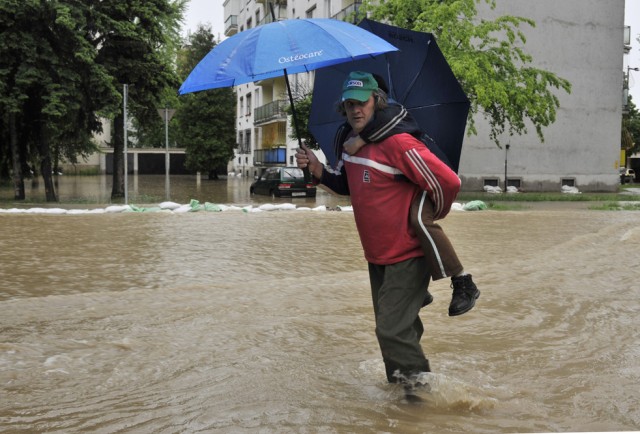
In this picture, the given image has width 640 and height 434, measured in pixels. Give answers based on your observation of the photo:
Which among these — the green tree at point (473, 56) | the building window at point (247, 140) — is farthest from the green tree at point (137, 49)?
the building window at point (247, 140)

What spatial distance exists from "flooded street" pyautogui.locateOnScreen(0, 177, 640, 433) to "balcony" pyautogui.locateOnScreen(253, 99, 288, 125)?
36656 millimetres

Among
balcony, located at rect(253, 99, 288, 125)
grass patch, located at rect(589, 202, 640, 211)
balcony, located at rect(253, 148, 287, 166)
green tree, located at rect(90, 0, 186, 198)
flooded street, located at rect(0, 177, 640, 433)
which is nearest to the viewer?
flooded street, located at rect(0, 177, 640, 433)

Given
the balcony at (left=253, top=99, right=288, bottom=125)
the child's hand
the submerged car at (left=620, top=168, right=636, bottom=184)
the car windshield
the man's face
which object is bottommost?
the submerged car at (left=620, top=168, right=636, bottom=184)

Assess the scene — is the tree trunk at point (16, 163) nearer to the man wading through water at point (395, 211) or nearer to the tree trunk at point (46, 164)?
the tree trunk at point (46, 164)

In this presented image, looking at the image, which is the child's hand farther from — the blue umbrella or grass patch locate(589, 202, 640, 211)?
grass patch locate(589, 202, 640, 211)

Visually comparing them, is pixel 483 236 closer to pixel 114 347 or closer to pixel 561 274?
pixel 561 274

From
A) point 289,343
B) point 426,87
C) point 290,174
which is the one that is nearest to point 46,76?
point 290,174

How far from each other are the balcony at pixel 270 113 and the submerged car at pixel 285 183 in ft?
54.5

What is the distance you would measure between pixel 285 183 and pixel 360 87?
24.8 m

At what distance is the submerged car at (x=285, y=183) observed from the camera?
93.2 ft

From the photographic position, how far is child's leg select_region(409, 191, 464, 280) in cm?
365

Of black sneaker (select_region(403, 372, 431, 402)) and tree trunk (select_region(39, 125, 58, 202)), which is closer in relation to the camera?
black sneaker (select_region(403, 372, 431, 402))

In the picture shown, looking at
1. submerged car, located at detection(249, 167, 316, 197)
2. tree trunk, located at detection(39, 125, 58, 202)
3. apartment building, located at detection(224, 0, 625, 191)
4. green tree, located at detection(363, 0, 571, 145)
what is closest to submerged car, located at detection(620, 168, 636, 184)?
apartment building, located at detection(224, 0, 625, 191)

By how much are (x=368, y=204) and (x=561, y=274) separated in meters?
5.53
